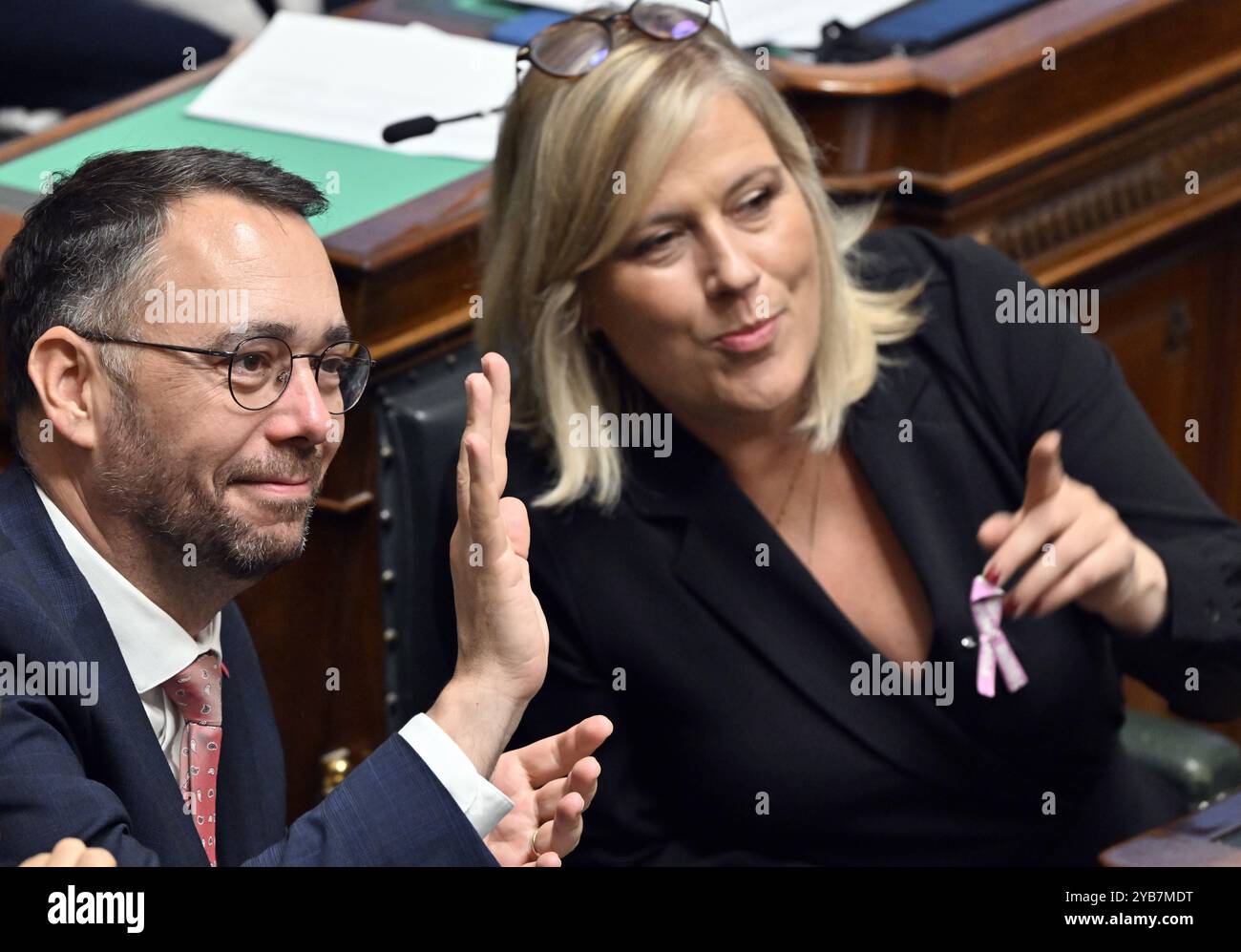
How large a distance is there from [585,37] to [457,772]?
786mm

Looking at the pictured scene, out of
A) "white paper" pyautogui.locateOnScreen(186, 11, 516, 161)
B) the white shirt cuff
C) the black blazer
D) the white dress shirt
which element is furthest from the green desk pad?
the white shirt cuff

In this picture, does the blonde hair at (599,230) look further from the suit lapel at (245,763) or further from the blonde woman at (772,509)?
the suit lapel at (245,763)

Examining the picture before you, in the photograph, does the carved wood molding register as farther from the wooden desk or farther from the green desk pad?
the green desk pad

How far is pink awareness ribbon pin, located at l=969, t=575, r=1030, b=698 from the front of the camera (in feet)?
5.40

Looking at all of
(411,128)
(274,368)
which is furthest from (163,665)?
(411,128)

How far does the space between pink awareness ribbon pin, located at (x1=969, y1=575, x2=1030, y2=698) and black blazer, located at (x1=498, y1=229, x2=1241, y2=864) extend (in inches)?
4.5

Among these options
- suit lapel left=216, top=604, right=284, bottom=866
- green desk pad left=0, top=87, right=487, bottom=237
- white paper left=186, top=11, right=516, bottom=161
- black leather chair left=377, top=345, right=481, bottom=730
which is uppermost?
white paper left=186, top=11, right=516, bottom=161

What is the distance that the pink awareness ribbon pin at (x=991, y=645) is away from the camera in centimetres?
165

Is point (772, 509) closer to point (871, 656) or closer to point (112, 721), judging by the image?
point (871, 656)

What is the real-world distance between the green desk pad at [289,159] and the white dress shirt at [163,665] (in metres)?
0.72

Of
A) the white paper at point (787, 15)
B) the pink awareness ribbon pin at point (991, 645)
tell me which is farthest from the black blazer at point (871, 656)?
the white paper at point (787, 15)

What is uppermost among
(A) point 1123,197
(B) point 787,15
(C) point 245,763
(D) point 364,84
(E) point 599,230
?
(B) point 787,15

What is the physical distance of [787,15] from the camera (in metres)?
2.46

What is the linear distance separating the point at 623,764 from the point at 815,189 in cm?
57
